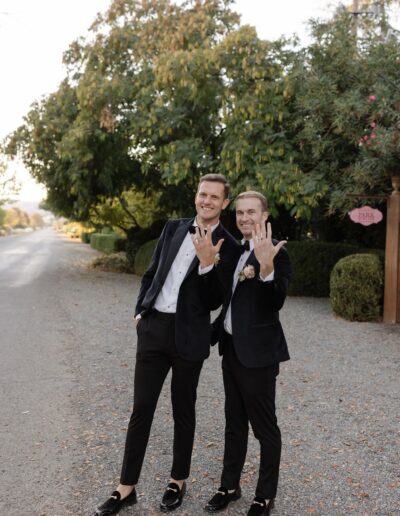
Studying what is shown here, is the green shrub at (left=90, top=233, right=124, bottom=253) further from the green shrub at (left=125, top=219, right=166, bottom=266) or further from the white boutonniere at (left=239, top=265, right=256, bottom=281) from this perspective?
the white boutonniere at (left=239, top=265, right=256, bottom=281)

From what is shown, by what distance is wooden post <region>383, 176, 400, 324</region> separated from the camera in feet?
30.5

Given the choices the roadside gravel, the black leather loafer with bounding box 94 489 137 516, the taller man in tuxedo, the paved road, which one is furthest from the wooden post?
the black leather loafer with bounding box 94 489 137 516

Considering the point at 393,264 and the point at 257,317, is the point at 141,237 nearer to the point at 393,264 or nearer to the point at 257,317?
the point at 393,264

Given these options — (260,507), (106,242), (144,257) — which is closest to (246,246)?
(260,507)

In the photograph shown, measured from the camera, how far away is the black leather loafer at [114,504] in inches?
114

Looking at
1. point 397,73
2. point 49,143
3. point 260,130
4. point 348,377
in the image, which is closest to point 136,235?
point 49,143

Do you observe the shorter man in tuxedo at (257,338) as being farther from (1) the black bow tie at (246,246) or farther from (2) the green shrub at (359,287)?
(2) the green shrub at (359,287)

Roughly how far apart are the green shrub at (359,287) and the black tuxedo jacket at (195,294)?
6.78 m

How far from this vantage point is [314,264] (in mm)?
12461

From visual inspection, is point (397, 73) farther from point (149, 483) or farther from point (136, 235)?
point (136, 235)

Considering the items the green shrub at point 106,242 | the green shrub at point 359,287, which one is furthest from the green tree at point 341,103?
the green shrub at point 106,242

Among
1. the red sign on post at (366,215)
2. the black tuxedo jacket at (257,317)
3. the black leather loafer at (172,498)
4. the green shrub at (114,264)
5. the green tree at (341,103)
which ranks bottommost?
the green shrub at (114,264)

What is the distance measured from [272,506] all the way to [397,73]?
27.9 ft

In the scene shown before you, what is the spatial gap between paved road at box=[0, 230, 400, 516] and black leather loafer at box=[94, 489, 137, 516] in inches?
2.1
